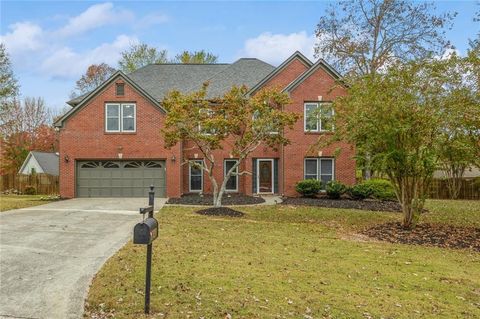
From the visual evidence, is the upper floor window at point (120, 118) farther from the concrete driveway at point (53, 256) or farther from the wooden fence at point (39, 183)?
the wooden fence at point (39, 183)

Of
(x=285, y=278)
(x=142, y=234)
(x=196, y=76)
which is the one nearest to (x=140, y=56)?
(x=196, y=76)

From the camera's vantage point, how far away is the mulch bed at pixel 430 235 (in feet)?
35.8

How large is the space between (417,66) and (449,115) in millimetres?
1821

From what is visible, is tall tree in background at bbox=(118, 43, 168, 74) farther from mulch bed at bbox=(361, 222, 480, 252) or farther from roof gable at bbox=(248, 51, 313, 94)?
mulch bed at bbox=(361, 222, 480, 252)

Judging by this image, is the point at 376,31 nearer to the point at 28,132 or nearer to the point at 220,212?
the point at 220,212

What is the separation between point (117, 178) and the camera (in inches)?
858

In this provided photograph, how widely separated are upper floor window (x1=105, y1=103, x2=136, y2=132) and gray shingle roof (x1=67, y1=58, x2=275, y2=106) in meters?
2.02

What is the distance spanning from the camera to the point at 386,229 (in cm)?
1269

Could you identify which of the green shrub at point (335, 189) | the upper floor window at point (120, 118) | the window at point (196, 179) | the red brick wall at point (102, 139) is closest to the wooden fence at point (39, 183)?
the red brick wall at point (102, 139)

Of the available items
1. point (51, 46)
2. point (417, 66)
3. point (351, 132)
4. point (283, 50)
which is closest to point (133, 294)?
point (351, 132)

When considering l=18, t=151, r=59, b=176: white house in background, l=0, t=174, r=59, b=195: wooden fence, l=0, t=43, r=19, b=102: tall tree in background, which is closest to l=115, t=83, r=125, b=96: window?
l=0, t=43, r=19, b=102: tall tree in background

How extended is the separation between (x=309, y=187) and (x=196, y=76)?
10777mm

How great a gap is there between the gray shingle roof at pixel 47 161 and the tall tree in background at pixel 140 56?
12355 millimetres

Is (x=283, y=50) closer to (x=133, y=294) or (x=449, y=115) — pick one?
(x=449, y=115)
